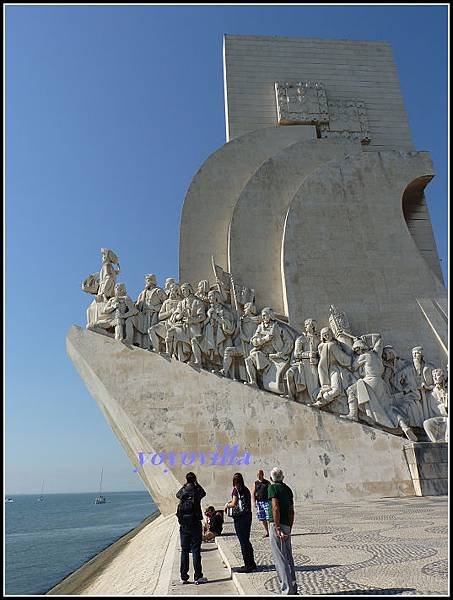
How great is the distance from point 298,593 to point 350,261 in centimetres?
836

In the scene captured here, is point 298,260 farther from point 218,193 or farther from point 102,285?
point 102,285

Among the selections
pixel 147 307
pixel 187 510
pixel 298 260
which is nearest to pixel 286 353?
pixel 298 260

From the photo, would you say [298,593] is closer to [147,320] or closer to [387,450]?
[387,450]

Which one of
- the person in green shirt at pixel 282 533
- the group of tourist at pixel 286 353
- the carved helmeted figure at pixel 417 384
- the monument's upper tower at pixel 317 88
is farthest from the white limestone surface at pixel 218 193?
the person in green shirt at pixel 282 533

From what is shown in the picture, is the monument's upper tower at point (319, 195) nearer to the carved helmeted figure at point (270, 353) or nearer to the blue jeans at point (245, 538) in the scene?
the carved helmeted figure at point (270, 353)

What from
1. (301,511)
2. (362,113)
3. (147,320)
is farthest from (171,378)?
(362,113)

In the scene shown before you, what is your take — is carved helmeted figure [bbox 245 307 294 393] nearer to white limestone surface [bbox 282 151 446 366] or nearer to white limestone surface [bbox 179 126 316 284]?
white limestone surface [bbox 282 151 446 366]

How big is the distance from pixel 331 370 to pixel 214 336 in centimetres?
210

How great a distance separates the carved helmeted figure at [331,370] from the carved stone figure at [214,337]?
5.43 feet

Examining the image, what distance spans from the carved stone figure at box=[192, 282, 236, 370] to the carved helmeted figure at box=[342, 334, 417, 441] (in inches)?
88.8

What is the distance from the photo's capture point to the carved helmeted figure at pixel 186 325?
8.22m

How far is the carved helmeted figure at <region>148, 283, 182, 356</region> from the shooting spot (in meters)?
8.32

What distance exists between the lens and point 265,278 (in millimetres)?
10602

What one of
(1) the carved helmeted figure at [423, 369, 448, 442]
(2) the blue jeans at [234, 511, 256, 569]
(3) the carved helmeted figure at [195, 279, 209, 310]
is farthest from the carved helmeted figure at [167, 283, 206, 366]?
(2) the blue jeans at [234, 511, 256, 569]
